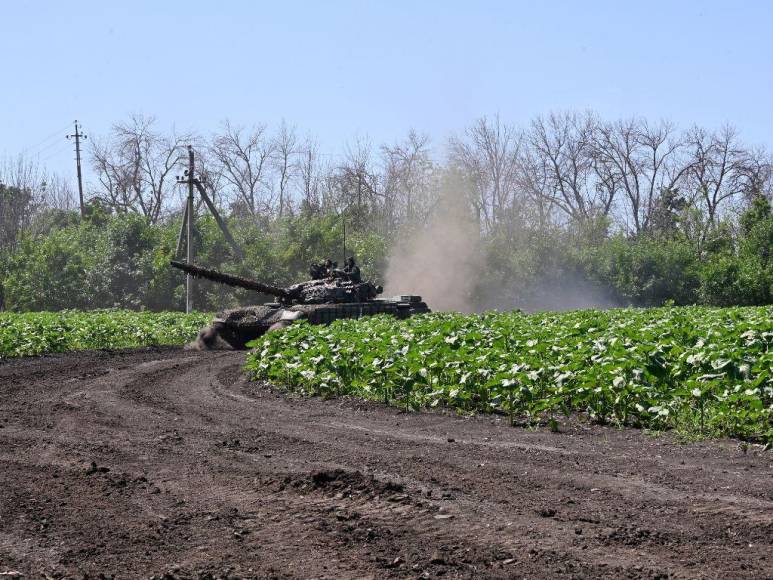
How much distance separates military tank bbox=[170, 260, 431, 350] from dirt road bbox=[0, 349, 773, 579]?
1253cm

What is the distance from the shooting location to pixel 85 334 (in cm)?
2969

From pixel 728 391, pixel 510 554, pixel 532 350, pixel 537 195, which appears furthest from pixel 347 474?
pixel 537 195

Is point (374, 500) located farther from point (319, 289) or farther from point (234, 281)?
point (234, 281)

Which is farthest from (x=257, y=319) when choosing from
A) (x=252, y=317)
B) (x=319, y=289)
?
(x=319, y=289)

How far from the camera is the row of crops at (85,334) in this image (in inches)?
1061

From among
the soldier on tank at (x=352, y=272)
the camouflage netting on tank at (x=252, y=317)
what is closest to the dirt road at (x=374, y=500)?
the camouflage netting on tank at (x=252, y=317)

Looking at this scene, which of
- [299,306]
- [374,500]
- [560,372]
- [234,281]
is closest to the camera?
[374,500]

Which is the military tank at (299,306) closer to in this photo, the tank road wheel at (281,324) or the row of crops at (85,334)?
the tank road wheel at (281,324)

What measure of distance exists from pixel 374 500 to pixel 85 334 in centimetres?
2340

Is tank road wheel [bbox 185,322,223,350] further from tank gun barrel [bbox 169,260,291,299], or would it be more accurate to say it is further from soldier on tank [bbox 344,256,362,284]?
soldier on tank [bbox 344,256,362,284]

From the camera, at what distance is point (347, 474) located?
28.0 feet

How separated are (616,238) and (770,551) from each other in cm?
5098

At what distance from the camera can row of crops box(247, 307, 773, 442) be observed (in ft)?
36.9

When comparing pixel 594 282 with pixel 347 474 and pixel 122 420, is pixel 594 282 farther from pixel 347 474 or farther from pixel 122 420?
pixel 347 474
